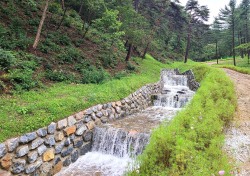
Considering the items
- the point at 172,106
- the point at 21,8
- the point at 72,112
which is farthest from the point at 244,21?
the point at 72,112

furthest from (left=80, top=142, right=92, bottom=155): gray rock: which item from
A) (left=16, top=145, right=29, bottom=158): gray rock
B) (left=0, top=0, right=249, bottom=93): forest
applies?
(left=0, top=0, right=249, bottom=93): forest

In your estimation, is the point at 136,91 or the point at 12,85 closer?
the point at 12,85

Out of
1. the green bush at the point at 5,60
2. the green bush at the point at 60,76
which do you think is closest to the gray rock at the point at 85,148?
the green bush at the point at 60,76

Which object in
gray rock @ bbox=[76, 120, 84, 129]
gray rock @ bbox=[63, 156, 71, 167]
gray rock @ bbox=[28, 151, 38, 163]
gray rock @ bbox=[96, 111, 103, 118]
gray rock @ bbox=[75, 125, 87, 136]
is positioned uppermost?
gray rock @ bbox=[96, 111, 103, 118]

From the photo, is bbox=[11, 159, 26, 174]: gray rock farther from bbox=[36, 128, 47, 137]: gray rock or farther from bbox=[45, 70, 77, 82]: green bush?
bbox=[45, 70, 77, 82]: green bush

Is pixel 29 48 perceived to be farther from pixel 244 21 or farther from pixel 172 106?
pixel 244 21

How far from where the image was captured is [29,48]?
31.3ft

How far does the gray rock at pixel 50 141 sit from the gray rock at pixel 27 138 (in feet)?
1.25

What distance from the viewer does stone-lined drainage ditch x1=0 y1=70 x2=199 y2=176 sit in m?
4.67

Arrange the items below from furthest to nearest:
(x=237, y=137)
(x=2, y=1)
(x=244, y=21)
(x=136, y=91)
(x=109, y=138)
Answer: (x=244, y=21), (x=2, y=1), (x=136, y=91), (x=109, y=138), (x=237, y=137)

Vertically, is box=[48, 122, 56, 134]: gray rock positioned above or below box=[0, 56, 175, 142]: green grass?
below

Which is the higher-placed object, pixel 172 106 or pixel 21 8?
pixel 21 8

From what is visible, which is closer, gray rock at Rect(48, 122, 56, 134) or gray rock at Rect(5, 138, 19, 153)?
gray rock at Rect(5, 138, 19, 153)

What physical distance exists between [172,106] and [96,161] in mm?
6348
